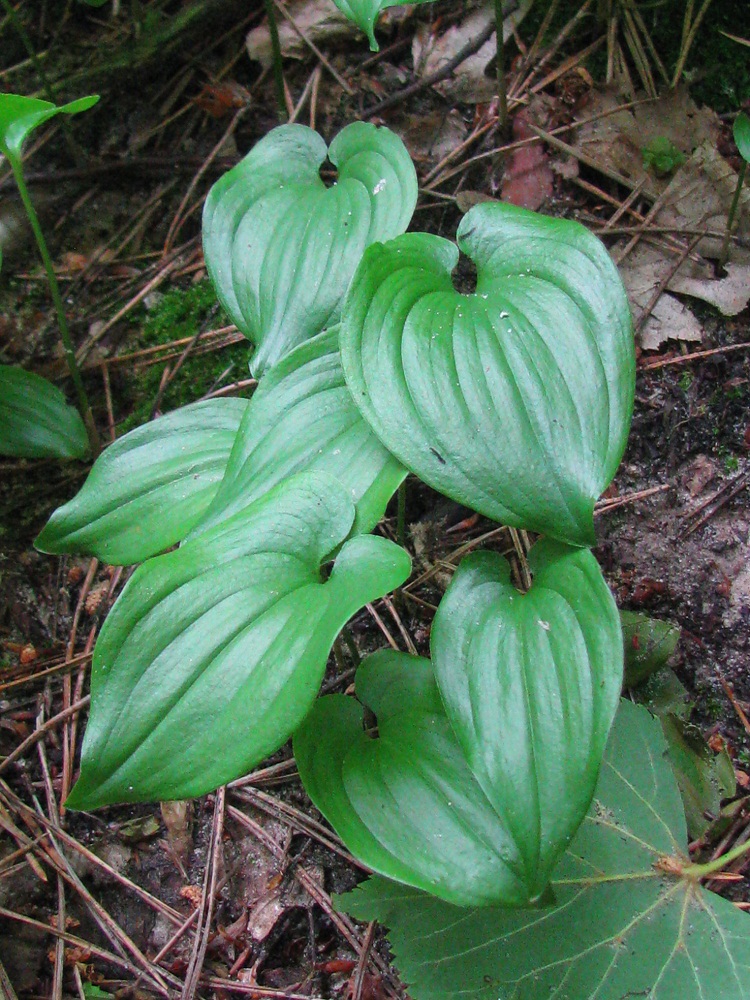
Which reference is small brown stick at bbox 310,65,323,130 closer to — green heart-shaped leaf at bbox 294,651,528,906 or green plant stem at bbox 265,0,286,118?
green plant stem at bbox 265,0,286,118

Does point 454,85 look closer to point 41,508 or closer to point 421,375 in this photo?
point 421,375

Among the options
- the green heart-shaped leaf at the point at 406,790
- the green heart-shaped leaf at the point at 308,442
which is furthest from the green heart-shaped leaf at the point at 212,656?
the green heart-shaped leaf at the point at 406,790

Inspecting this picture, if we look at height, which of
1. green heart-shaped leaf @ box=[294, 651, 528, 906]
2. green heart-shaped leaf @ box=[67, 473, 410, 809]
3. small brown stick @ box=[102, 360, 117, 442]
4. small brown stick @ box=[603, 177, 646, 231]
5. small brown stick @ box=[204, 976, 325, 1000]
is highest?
small brown stick @ box=[603, 177, 646, 231]

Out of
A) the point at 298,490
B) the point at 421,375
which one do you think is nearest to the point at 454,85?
the point at 421,375

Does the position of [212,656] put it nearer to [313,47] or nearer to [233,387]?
[233,387]

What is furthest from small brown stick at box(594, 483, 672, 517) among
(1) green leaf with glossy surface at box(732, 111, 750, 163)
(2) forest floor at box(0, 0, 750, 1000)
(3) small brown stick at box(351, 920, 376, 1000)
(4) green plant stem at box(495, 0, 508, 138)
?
(4) green plant stem at box(495, 0, 508, 138)

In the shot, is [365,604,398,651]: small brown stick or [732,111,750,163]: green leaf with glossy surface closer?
[732,111,750,163]: green leaf with glossy surface
